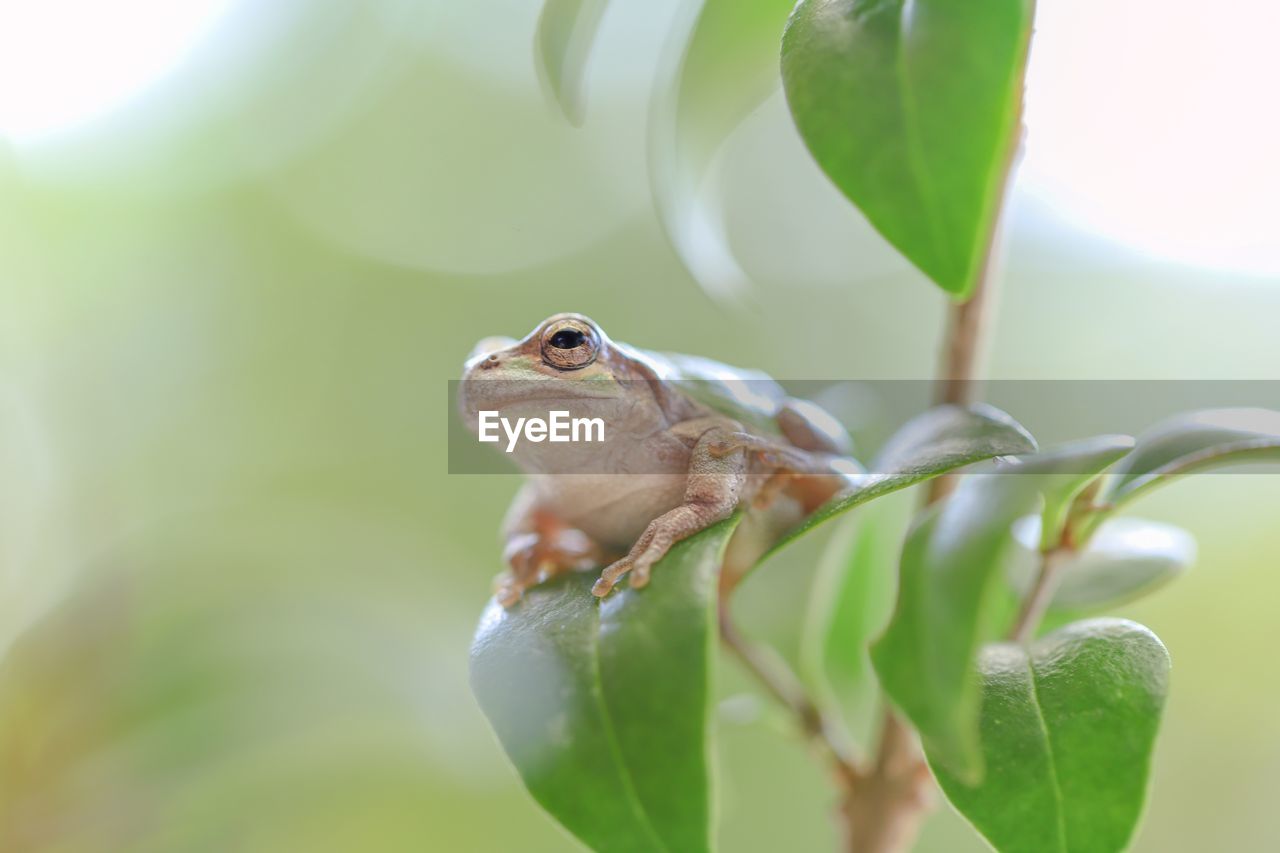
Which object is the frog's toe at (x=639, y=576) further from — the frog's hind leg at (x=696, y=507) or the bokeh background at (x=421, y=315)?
the bokeh background at (x=421, y=315)

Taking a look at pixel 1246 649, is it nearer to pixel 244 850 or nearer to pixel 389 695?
pixel 389 695

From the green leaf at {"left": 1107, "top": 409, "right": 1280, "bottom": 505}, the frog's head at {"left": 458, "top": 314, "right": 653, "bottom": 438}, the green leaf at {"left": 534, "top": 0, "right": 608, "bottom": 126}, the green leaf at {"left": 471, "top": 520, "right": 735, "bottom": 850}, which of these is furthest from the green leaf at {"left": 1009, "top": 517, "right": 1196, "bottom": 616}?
the green leaf at {"left": 534, "top": 0, "right": 608, "bottom": 126}

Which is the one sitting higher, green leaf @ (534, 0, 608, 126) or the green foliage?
green leaf @ (534, 0, 608, 126)

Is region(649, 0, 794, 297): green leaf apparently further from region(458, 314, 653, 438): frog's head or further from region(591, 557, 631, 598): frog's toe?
region(591, 557, 631, 598): frog's toe

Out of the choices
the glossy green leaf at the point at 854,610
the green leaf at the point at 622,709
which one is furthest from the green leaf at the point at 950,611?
the glossy green leaf at the point at 854,610

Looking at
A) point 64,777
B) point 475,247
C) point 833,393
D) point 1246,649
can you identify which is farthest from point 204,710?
point 1246,649

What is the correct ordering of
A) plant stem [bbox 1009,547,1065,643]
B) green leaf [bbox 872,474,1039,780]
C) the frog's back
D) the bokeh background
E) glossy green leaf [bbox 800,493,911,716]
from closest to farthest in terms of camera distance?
1. green leaf [bbox 872,474,1039,780]
2. plant stem [bbox 1009,547,1065,643]
3. the frog's back
4. glossy green leaf [bbox 800,493,911,716]
5. the bokeh background
